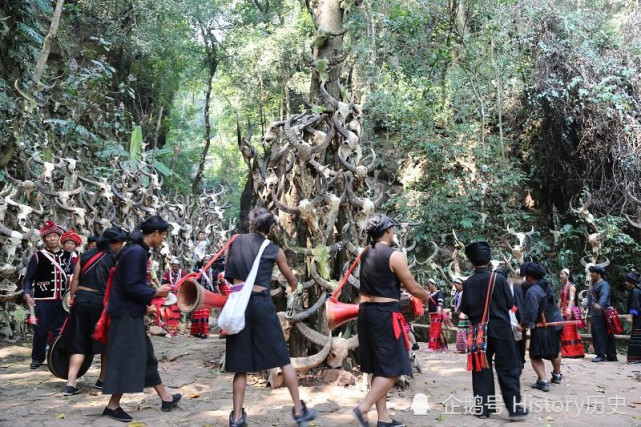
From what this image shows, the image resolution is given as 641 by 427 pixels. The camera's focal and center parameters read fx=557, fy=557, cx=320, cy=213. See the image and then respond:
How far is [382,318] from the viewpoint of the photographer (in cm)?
457

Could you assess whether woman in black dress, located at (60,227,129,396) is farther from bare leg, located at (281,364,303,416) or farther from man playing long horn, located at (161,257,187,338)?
man playing long horn, located at (161,257,187,338)

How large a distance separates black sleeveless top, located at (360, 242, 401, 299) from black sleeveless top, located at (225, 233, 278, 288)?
79 cm

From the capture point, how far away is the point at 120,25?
70.2 ft

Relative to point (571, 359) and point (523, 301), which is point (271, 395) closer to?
point (523, 301)

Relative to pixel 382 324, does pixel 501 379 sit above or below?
below

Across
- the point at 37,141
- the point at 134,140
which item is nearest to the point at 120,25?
the point at 134,140

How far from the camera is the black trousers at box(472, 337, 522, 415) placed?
210 inches

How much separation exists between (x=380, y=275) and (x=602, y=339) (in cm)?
726

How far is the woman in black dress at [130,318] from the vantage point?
4.71m

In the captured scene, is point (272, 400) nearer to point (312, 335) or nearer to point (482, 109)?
point (312, 335)

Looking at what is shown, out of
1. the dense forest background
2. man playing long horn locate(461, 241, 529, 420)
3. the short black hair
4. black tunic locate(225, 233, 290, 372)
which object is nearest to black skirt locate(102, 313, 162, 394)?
black tunic locate(225, 233, 290, 372)

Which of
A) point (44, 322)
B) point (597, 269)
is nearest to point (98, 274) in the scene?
point (44, 322)

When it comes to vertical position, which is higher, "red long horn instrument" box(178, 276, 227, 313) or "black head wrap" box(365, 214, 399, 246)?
"black head wrap" box(365, 214, 399, 246)

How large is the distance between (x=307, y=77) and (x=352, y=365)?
1584 centimetres
